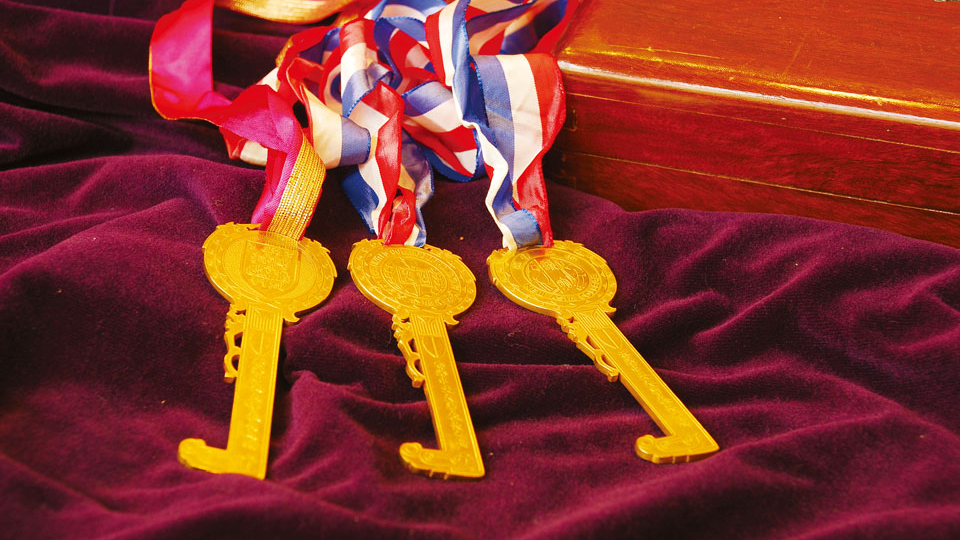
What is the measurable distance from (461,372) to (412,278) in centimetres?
19

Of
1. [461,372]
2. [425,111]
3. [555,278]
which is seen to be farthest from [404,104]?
[461,372]

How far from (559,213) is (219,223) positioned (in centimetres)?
57

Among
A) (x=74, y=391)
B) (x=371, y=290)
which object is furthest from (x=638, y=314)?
(x=74, y=391)

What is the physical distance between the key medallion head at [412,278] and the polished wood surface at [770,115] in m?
0.38

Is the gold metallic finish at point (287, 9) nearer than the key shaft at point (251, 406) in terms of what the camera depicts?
No

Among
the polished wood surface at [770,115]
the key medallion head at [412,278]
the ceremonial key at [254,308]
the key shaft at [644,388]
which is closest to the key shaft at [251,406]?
the ceremonial key at [254,308]

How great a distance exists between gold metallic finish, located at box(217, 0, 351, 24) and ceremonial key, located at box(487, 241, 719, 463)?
2.29ft

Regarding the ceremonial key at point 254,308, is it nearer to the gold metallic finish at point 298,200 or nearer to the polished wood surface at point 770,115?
the gold metallic finish at point 298,200

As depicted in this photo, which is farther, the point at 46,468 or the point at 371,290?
the point at 371,290

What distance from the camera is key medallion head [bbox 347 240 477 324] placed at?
108cm

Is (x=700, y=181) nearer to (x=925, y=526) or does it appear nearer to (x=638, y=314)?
(x=638, y=314)

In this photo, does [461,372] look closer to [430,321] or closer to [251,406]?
[430,321]

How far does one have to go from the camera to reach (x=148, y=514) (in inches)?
28.2

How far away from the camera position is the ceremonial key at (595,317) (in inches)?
35.8
